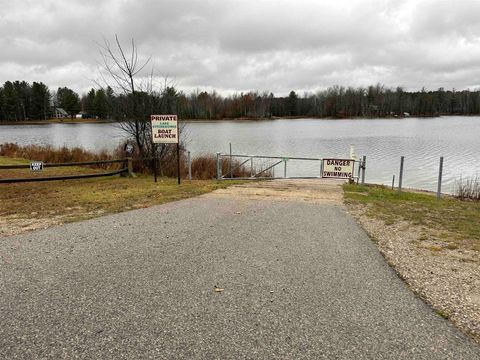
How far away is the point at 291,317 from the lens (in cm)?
332

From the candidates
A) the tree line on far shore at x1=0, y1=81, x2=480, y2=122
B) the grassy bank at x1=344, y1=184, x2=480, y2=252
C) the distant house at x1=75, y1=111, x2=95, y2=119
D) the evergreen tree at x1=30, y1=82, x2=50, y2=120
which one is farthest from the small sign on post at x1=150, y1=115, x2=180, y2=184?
the evergreen tree at x1=30, y1=82, x2=50, y2=120

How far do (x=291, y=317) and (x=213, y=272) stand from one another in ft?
4.17

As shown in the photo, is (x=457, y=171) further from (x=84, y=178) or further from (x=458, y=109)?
(x=458, y=109)

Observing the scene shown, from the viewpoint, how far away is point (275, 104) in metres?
124

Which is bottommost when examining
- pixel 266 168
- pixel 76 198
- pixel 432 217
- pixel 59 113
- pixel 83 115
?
pixel 266 168

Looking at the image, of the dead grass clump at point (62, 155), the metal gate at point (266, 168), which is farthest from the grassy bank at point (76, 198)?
the dead grass clump at point (62, 155)

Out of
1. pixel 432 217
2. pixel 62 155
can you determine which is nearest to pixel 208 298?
pixel 432 217

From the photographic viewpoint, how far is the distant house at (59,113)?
4209 inches

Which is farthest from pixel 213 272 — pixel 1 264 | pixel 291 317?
pixel 1 264

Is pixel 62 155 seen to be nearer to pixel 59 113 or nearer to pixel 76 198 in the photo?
pixel 76 198

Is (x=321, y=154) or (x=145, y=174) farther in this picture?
(x=321, y=154)

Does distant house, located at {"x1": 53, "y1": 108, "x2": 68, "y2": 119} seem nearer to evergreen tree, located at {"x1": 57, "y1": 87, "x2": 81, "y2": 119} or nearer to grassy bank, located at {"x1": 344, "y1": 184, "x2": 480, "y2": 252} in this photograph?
evergreen tree, located at {"x1": 57, "y1": 87, "x2": 81, "y2": 119}

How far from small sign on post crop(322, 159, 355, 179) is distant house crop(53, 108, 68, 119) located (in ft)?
366

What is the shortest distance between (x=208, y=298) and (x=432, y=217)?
5.71m
